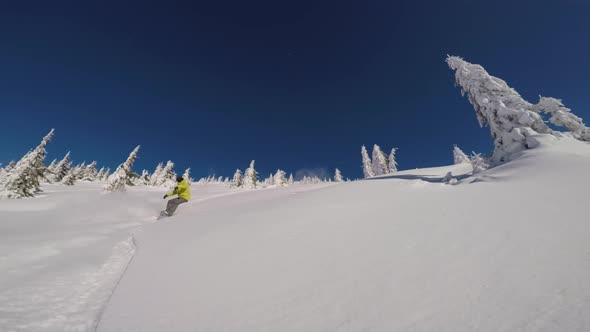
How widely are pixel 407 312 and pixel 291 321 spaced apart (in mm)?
1133

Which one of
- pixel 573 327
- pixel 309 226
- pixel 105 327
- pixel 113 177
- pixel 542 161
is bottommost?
pixel 105 327

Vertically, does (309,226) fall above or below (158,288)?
above

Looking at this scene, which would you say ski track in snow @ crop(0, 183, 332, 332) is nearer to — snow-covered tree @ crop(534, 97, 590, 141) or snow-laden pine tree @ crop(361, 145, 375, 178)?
snow-covered tree @ crop(534, 97, 590, 141)

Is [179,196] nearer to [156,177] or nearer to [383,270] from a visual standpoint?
[383,270]

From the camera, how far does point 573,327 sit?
179cm

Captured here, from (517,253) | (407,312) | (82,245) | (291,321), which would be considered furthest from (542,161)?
(82,245)

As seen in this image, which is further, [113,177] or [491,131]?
[113,177]

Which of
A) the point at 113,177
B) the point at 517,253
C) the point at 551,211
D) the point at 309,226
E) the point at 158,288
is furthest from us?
the point at 113,177

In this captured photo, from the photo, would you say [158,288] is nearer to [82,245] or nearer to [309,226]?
[309,226]

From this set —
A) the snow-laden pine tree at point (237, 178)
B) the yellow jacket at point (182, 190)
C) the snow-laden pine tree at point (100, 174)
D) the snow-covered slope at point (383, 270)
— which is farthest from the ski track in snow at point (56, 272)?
the snow-laden pine tree at point (100, 174)

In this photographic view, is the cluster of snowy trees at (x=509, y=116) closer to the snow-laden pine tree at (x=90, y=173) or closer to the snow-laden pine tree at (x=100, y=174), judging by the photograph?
the snow-laden pine tree at (x=90, y=173)

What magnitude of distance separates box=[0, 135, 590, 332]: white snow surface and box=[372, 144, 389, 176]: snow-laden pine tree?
5255cm

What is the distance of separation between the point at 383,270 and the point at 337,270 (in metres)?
0.62

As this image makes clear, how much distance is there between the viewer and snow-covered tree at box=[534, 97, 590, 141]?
1273 centimetres
